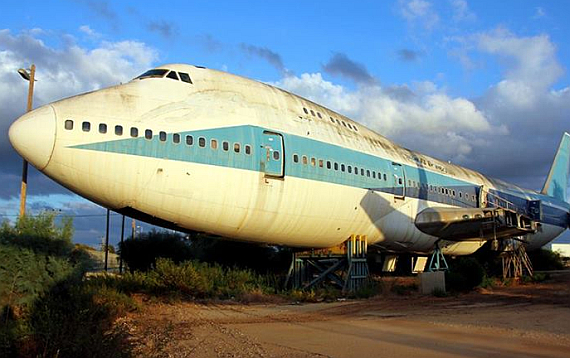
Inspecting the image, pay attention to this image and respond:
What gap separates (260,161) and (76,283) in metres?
6.09

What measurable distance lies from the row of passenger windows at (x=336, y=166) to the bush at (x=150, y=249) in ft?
44.8

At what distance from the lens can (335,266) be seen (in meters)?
19.8

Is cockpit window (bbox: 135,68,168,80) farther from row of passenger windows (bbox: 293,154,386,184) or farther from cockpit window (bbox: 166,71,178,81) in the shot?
row of passenger windows (bbox: 293,154,386,184)

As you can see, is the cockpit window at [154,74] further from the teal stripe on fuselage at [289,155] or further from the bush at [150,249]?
the bush at [150,249]

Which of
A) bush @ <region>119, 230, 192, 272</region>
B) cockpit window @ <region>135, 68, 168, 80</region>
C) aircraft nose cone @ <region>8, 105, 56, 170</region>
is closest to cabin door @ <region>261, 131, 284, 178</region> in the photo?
cockpit window @ <region>135, 68, 168, 80</region>

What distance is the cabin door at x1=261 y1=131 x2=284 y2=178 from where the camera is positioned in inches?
614

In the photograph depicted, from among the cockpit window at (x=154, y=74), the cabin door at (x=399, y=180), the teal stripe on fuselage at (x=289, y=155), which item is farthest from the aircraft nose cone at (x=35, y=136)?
the cabin door at (x=399, y=180)

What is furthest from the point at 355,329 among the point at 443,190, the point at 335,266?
the point at 443,190

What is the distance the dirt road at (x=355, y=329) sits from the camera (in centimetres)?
793

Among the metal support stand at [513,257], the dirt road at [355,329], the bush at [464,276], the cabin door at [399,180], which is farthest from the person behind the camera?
the metal support stand at [513,257]

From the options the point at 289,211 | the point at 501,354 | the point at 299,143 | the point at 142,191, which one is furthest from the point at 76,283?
the point at 501,354

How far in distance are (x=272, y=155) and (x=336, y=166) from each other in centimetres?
314

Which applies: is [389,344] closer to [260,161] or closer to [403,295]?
[260,161]

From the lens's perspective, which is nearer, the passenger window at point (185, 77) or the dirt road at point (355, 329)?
the dirt road at point (355, 329)
